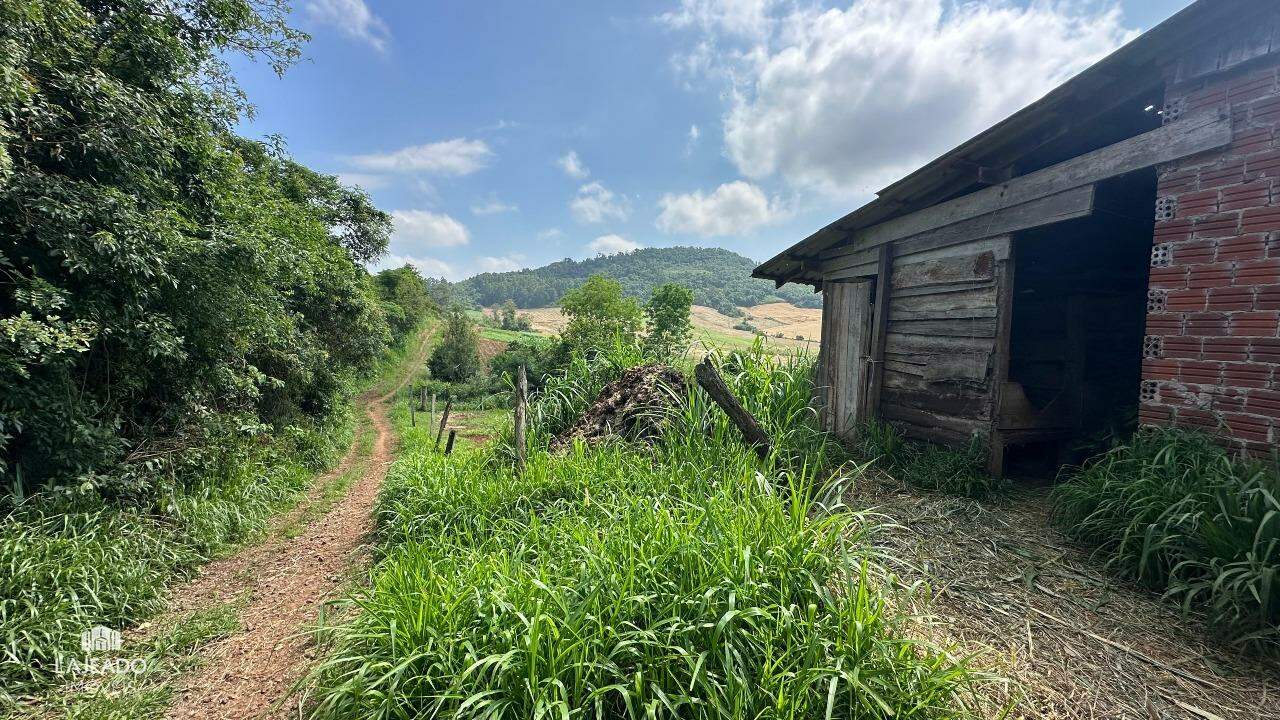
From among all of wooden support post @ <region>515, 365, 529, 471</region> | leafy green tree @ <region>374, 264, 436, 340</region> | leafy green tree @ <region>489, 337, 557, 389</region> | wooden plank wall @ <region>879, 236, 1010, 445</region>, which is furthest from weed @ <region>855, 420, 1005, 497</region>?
leafy green tree @ <region>489, 337, 557, 389</region>

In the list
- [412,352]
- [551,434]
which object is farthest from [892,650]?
[412,352]

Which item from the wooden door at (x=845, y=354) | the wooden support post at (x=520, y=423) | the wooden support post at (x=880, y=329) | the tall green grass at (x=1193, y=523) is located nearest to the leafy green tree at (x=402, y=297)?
the wooden support post at (x=520, y=423)

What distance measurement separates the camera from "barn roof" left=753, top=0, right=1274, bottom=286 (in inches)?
129

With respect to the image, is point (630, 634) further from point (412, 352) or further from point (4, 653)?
point (412, 352)

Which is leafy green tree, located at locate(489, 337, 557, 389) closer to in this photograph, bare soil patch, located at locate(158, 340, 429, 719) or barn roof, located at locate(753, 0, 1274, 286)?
bare soil patch, located at locate(158, 340, 429, 719)

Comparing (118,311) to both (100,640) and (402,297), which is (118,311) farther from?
(402,297)

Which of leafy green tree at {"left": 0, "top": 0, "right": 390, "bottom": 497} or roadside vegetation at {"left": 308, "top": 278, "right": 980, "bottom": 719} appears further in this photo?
leafy green tree at {"left": 0, "top": 0, "right": 390, "bottom": 497}

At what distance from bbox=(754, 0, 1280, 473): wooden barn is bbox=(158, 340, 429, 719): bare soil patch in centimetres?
652

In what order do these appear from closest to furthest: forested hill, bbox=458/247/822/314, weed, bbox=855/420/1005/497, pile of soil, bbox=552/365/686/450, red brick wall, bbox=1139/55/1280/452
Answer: red brick wall, bbox=1139/55/1280/452
weed, bbox=855/420/1005/497
pile of soil, bbox=552/365/686/450
forested hill, bbox=458/247/822/314

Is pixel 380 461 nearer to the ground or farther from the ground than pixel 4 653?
nearer to the ground

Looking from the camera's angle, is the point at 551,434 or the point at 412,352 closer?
the point at 551,434

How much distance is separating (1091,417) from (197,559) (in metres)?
10.9

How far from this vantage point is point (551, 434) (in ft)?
19.9

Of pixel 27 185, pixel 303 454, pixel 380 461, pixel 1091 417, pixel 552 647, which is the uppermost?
pixel 27 185
